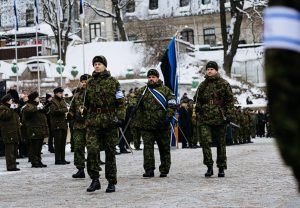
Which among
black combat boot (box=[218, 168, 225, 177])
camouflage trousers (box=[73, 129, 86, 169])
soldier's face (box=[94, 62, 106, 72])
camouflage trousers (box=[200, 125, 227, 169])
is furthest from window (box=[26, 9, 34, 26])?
soldier's face (box=[94, 62, 106, 72])

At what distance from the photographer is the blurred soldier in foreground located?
216cm

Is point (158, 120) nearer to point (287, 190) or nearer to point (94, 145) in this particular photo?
point (94, 145)

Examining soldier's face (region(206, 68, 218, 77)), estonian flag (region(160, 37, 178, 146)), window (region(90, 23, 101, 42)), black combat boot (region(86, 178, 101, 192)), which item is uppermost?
window (region(90, 23, 101, 42))

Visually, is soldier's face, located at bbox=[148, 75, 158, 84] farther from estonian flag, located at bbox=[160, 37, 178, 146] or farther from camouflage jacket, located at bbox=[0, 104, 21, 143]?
estonian flag, located at bbox=[160, 37, 178, 146]

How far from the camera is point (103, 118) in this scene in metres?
9.34

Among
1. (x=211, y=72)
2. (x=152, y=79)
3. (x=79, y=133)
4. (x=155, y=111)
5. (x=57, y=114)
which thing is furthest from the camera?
(x=57, y=114)

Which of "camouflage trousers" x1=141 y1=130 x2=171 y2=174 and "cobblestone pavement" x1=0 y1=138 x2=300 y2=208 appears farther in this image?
"camouflage trousers" x1=141 y1=130 x2=171 y2=174

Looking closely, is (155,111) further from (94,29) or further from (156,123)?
(94,29)

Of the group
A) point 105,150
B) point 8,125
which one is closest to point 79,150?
point 105,150

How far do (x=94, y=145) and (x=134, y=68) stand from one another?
4103cm

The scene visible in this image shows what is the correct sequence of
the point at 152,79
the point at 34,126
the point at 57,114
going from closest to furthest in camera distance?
the point at 152,79 < the point at 34,126 < the point at 57,114

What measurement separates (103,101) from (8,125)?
18.5 feet

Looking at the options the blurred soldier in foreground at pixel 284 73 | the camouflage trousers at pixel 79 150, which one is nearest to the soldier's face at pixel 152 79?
the camouflage trousers at pixel 79 150

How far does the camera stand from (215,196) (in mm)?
8461
